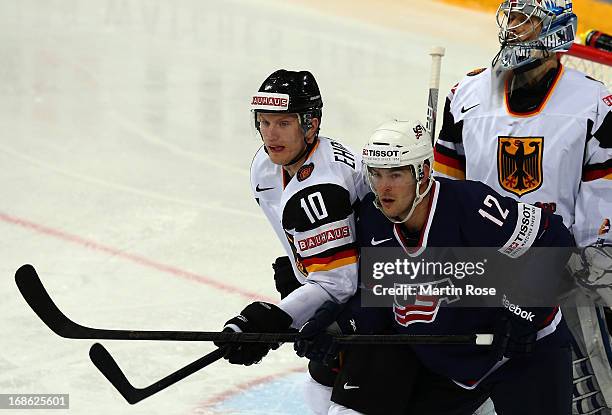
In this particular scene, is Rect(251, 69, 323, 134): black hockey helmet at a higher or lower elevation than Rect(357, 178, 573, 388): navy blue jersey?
higher

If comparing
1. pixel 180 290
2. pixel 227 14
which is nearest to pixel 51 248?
pixel 180 290

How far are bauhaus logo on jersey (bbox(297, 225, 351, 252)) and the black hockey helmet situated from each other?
292mm

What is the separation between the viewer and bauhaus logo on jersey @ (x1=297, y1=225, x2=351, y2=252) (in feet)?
8.87

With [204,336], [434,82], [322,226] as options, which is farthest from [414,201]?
[434,82]

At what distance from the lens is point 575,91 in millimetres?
3088

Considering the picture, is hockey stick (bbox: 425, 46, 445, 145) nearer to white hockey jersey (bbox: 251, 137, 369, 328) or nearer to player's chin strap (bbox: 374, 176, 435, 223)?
white hockey jersey (bbox: 251, 137, 369, 328)

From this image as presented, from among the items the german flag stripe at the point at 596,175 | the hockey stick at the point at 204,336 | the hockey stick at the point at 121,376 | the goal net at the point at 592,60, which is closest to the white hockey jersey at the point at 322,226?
the hockey stick at the point at 204,336

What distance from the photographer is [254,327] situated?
8.87 ft

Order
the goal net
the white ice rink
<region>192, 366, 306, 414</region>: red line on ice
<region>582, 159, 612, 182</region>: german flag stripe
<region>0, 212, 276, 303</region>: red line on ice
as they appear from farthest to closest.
Answer: <region>0, 212, 276, 303</region>: red line on ice
the white ice rink
the goal net
<region>192, 366, 306, 414</region>: red line on ice
<region>582, 159, 612, 182</region>: german flag stripe

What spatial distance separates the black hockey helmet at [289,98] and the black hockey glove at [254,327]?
0.47 meters

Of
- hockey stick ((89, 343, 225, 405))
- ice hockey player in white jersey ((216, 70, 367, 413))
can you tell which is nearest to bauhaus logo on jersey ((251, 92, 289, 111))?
ice hockey player in white jersey ((216, 70, 367, 413))

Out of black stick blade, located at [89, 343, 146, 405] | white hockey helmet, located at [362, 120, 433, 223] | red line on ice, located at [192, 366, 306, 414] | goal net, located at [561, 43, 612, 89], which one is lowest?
red line on ice, located at [192, 366, 306, 414]

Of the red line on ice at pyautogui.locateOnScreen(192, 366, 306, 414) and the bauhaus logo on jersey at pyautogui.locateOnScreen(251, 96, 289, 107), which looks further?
the red line on ice at pyautogui.locateOnScreen(192, 366, 306, 414)

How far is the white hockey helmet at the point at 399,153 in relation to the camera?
8.50 ft
